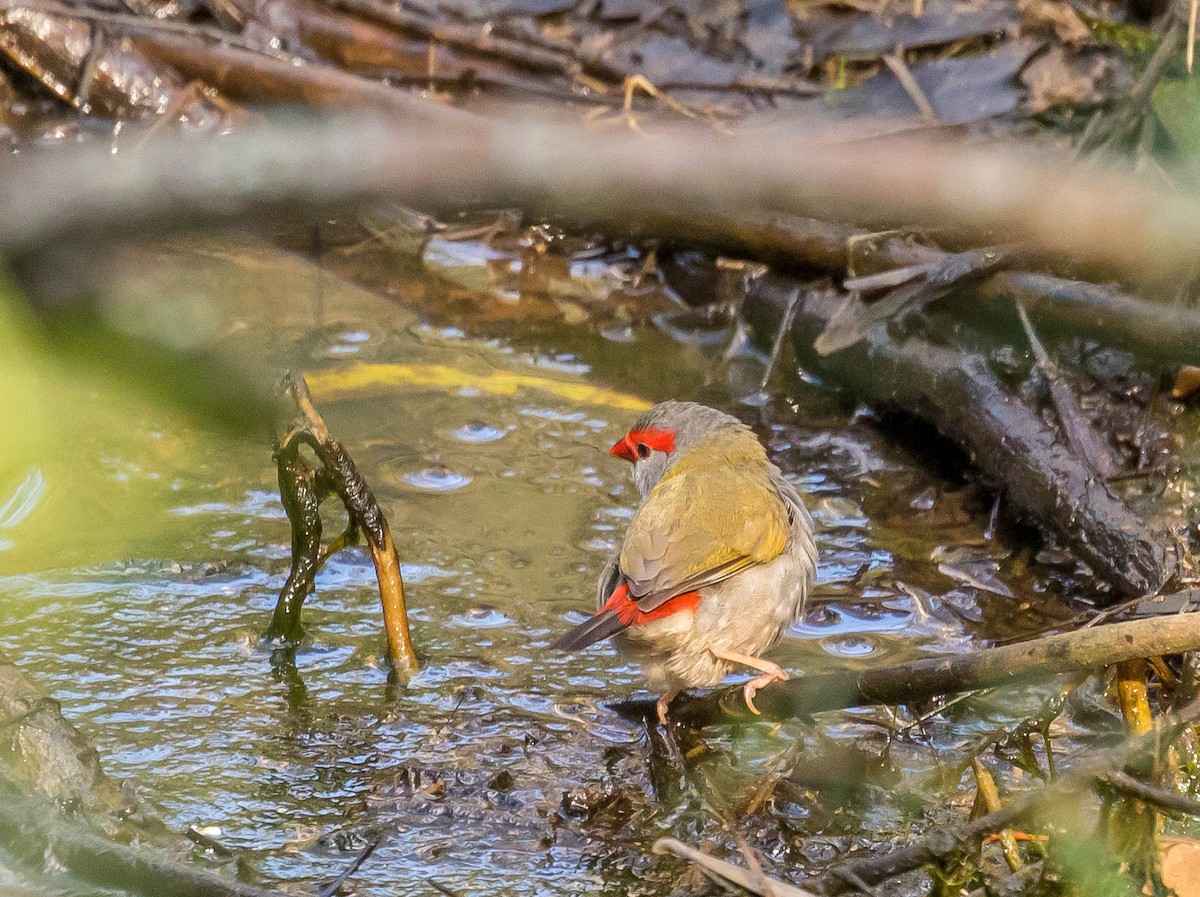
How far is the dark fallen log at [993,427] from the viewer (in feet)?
13.1

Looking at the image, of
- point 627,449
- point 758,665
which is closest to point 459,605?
point 627,449

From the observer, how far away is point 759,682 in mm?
3252

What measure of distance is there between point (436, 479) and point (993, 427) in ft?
6.10

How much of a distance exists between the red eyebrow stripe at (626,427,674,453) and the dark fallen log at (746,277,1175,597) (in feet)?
3.87

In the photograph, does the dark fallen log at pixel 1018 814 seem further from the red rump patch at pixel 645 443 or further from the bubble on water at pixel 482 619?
the red rump patch at pixel 645 443

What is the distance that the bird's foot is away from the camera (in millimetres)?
3184

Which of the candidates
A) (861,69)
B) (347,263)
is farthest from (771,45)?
(347,263)

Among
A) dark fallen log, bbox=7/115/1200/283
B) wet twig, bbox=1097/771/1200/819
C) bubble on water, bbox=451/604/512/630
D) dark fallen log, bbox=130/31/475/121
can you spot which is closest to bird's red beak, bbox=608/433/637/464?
bubble on water, bbox=451/604/512/630

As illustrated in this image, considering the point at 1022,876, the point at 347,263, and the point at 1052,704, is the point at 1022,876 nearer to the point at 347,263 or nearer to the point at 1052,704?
the point at 1052,704

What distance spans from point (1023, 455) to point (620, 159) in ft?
6.96

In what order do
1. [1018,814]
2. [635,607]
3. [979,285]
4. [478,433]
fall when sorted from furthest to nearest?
1. [478,433]
2. [979,285]
3. [635,607]
4. [1018,814]

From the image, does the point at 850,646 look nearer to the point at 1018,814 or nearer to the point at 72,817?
the point at 1018,814

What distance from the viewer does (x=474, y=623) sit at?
3.97 meters

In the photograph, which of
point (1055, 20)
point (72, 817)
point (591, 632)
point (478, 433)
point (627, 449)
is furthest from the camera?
point (1055, 20)
